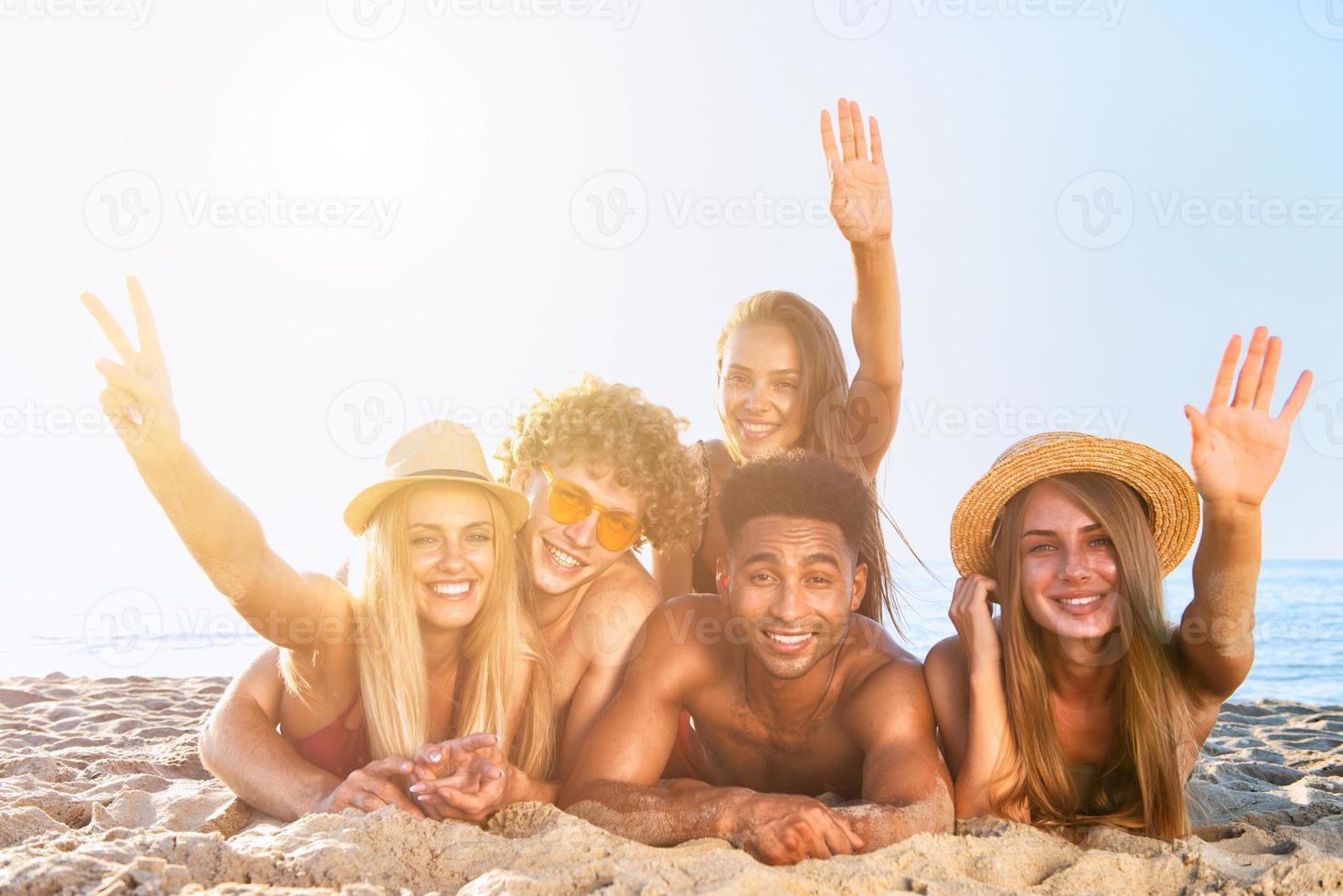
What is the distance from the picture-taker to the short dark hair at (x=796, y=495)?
414 centimetres

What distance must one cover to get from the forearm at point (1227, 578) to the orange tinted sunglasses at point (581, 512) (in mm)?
2292

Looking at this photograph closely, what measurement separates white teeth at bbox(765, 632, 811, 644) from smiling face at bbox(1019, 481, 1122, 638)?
0.90 meters

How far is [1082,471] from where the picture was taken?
162 inches

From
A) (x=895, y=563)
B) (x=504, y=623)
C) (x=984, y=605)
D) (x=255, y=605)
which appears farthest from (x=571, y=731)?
(x=895, y=563)

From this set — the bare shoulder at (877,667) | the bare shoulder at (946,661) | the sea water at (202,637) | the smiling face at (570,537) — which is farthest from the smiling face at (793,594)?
the sea water at (202,637)

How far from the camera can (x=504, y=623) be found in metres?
4.30

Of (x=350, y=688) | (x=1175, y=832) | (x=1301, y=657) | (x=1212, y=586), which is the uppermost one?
(x=1212, y=586)

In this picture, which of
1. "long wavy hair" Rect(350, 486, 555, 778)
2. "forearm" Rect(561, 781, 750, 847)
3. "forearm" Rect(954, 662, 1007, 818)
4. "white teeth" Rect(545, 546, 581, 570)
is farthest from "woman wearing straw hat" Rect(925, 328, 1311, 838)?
"long wavy hair" Rect(350, 486, 555, 778)

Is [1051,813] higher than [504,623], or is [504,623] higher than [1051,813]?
[504,623]

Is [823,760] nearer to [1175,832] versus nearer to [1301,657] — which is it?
[1175,832]

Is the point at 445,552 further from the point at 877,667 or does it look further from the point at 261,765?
the point at 877,667

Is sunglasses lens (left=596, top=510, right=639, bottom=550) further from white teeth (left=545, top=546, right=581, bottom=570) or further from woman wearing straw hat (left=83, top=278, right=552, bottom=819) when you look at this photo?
woman wearing straw hat (left=83, top=278, right=552, bottom=819)

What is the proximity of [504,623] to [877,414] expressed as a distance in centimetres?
245

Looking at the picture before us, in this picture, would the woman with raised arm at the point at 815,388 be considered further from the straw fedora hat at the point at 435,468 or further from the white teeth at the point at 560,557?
the straw fedora hat at the point at 435,468
